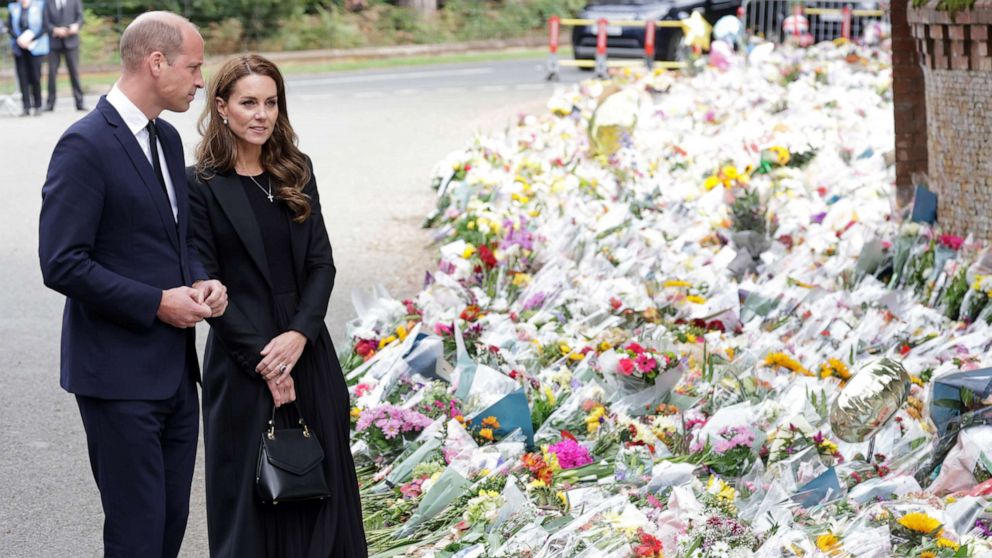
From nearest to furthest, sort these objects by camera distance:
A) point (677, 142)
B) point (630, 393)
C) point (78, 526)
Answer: point (78, 526) → point (630, 393) → point (677, 142)

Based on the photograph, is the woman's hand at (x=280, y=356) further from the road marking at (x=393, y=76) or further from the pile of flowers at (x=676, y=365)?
the road marking at (x=393, y=76)

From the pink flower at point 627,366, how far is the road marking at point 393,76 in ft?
58.8

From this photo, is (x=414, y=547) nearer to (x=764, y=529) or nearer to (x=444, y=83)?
(x=764, y=529)

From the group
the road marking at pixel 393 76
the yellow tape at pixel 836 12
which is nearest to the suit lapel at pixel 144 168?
the road marking at pixel 393 76

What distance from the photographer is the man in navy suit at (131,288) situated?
3709 millimetres

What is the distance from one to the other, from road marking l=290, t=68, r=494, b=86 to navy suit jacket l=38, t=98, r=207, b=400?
19.5 metres

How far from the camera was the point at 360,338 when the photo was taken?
6.75 meters

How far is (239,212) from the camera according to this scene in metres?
4.10

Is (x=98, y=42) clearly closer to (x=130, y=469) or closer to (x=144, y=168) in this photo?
(x=144, y=168)

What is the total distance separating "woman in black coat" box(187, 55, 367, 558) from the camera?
4.09 metres

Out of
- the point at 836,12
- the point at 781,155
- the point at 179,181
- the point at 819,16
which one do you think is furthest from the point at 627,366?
the point at 819,16

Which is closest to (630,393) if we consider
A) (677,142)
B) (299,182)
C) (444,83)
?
(299,182)

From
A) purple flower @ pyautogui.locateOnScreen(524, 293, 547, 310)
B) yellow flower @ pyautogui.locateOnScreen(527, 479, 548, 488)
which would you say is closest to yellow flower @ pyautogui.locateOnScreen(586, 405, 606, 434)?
yellow flower @ pyautogui.locateOnScreen(527, 479, 548, 488)

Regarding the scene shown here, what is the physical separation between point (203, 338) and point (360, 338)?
143 centimetres
